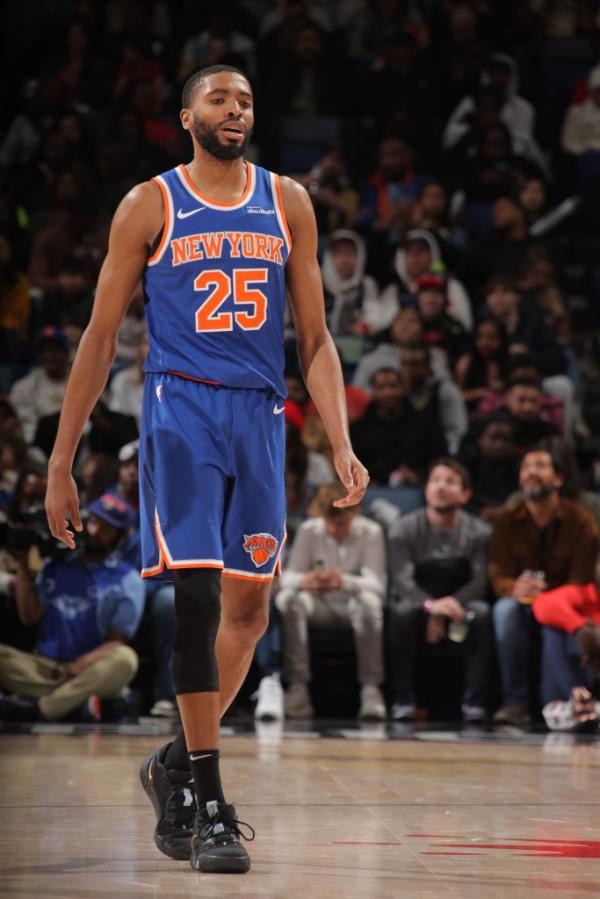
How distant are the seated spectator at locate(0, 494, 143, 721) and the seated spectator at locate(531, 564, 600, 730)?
194 centimetres

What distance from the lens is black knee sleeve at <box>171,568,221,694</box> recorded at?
11.1 feet

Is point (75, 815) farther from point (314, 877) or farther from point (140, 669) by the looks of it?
point (140, 669)

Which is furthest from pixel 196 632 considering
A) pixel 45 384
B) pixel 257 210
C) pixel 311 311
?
pixel 45 384

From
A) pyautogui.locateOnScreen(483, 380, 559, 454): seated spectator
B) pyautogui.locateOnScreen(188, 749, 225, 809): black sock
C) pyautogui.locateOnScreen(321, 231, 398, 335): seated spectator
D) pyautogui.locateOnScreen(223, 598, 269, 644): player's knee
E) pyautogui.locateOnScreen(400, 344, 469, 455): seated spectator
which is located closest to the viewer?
pyautogui.locateOnScreen(188, 749, 225, 809): black sock

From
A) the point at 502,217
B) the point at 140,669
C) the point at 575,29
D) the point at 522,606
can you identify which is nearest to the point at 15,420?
the point at 140,669

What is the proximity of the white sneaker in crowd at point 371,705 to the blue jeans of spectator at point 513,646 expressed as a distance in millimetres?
603

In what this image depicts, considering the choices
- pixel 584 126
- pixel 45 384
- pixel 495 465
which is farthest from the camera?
pixel 584 126

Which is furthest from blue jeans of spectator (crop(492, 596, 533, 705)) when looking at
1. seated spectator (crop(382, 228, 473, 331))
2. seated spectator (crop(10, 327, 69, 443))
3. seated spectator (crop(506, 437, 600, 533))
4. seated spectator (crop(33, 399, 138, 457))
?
seated spectator (crop(10, 327, 69, 443))

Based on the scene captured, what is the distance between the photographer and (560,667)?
7191 mm

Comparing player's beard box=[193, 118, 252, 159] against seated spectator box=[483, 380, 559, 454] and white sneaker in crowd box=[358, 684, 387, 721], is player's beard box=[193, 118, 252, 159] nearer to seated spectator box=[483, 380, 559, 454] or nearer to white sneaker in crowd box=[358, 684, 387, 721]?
white sneaker in crowd box=[358, 684, 387, 721]

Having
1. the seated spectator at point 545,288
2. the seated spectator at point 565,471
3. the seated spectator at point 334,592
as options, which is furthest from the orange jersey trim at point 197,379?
the seated spectator at point 545,288

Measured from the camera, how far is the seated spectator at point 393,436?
8.71 m

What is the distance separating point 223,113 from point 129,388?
549 cm

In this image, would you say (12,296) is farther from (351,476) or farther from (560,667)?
(351,476)
